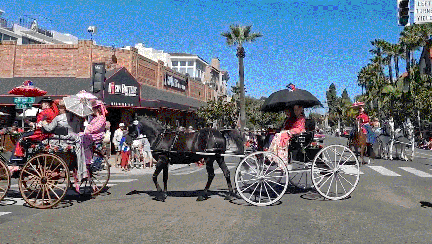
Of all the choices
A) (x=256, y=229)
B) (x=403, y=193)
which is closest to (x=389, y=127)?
(x=403, y=193)

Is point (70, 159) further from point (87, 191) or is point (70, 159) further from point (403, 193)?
point (403, 193)

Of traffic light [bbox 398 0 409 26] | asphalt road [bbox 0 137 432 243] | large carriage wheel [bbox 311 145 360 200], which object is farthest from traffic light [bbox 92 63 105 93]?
traffic light [bbox 398 0 409 26]

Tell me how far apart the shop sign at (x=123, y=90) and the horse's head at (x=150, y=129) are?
17.9 m

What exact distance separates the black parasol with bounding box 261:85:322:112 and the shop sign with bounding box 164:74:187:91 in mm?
29983

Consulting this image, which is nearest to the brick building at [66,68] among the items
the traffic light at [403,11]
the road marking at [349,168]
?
the traffic light at [403,11]

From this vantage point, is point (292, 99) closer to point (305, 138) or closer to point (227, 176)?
point (305, 138)

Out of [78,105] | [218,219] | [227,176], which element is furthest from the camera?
[227,176]

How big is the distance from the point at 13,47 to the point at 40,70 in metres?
2.58

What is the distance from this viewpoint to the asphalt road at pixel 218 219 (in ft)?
18.5

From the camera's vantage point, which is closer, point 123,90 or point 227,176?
point 227,176

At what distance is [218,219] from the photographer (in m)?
6.72

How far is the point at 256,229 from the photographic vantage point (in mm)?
6078

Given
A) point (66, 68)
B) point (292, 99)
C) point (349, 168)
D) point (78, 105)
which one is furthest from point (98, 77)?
point (66, 68)

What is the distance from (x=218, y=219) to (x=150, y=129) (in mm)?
2886
